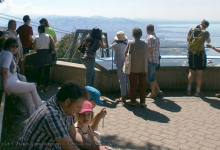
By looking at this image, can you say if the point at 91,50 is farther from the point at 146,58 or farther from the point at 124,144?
the point at 124,144

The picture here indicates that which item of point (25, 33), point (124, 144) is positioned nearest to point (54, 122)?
point (124, 144)

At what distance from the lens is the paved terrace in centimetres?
497

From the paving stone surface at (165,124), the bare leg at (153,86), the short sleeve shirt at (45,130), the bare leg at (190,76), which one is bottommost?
the paving stone surface at (165,124)

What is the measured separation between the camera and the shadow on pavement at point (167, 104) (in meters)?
6.82

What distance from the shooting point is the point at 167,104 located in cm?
715

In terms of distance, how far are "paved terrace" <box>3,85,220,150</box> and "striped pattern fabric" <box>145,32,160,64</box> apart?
0.97 meters

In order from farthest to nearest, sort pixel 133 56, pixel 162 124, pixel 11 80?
pixel 133 56
pixel 162 124
pixel 11 80

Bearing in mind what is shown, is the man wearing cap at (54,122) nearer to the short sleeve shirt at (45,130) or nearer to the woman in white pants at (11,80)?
the short sleeve shirt at (45,130)

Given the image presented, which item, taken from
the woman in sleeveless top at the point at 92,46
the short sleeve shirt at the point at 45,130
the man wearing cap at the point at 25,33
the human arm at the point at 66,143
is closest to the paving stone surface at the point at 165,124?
the woman in sleeveless top at the point at 92,46

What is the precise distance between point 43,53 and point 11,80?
7.84ft

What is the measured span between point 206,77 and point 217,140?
334 centimetres

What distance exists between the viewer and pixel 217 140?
518 centimetres

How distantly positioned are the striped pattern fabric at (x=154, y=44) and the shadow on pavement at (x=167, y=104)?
3.07 feet

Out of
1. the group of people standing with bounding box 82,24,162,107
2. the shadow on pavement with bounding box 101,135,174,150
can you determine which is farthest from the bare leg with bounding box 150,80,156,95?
the shadow on pavement with bounding box 101,135,174,150
